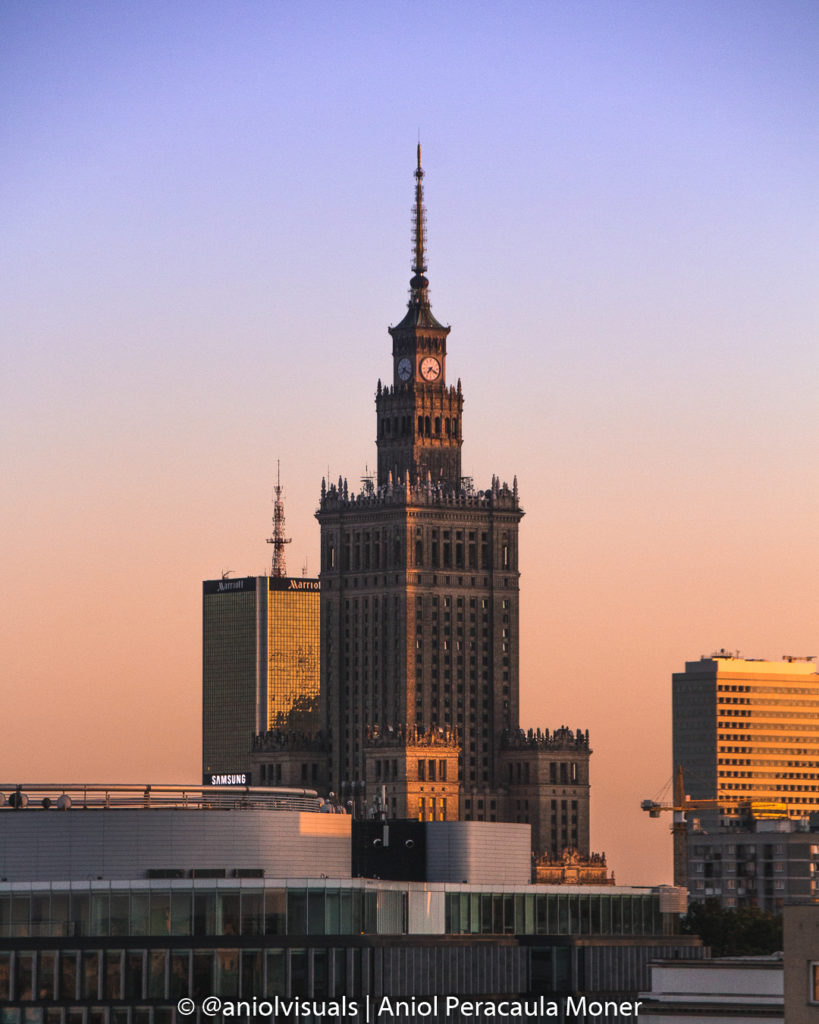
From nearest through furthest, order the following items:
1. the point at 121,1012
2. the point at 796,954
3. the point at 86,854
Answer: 1. the point at 796,954
2. the point at 121,1012
3. the point at 86,854

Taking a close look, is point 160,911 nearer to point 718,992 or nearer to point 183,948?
point 183,948

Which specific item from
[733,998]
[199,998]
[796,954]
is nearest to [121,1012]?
[199,998]

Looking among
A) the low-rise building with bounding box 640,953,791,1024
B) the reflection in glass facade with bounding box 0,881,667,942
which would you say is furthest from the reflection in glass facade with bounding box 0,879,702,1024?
the low-rise building with bounding box 640,953,791,1024

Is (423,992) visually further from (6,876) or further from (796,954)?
(796,954)

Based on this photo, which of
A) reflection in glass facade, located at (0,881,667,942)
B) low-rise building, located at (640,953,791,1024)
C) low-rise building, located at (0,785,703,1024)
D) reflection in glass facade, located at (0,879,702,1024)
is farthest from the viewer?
reflection in glass facade, located at (0,881,667,942)

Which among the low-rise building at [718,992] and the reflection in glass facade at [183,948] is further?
the reflection in glass facade at [183,948]

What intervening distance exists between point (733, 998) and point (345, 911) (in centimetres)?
4913

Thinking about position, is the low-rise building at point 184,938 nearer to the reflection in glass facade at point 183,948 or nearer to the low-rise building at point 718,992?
the reflection in glass facade at point 183,948

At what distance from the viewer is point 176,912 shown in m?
189

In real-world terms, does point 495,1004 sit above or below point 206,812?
below

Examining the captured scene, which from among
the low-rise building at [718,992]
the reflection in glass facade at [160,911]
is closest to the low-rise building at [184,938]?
the reflection in glass facade at [160,911]

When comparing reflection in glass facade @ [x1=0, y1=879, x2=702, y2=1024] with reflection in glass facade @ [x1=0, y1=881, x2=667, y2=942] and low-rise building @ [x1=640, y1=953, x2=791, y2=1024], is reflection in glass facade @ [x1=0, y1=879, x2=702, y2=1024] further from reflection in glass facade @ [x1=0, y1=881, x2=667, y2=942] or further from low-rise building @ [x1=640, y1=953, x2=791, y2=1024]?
low-rise building @ [x1=640, y1=953, x2=791, y2=1024]

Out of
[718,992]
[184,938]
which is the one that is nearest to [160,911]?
[184,938]

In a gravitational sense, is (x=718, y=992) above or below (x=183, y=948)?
below
